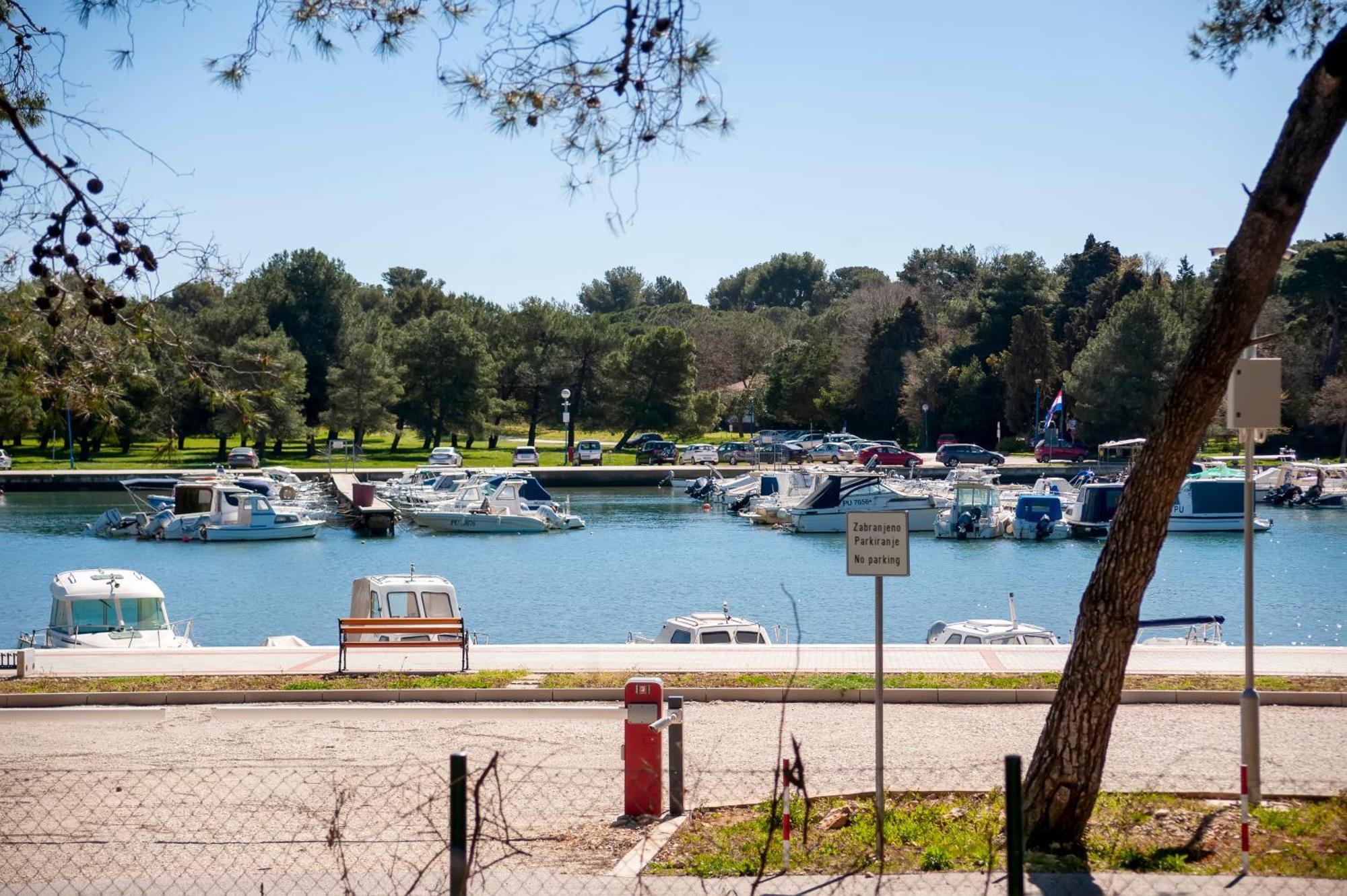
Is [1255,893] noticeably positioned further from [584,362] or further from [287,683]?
[584,362]

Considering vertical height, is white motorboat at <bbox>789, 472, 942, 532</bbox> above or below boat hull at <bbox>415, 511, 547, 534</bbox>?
above

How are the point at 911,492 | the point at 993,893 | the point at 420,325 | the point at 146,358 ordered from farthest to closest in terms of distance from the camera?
the point at 420,325 < the point at 911,492 < the point at 146,358 < the point at 993,893

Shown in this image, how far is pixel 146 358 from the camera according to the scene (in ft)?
29.9

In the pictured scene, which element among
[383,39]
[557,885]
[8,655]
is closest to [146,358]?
[383,39]

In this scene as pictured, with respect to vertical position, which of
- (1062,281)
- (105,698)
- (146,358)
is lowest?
(105,698)

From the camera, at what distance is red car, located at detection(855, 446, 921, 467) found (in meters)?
79.8

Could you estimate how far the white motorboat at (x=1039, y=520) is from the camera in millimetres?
54281

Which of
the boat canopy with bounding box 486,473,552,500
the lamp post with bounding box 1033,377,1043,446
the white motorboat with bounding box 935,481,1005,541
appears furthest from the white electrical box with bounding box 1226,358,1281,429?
the lamp post with bounding box 1033,377,1043,446

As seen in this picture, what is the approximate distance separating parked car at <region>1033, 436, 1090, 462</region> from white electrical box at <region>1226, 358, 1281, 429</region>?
73.4 metres

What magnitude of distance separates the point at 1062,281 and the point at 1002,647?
290 feet

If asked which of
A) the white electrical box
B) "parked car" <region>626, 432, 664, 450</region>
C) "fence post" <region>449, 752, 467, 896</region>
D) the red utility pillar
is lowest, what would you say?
the red utility pillar

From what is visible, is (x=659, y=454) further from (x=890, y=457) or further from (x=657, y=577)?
(x=657, y=577)

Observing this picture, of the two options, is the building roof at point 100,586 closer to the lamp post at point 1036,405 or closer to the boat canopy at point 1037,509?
the boat canopy at point 1037,509

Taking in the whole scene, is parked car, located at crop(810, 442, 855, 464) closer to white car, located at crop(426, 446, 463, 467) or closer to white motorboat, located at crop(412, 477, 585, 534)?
white car, located at crop(426, 446, 463, 467)
